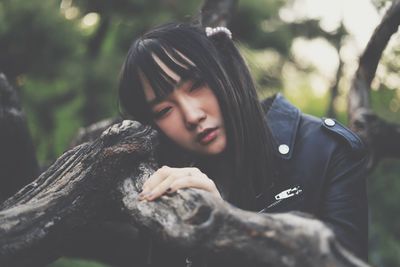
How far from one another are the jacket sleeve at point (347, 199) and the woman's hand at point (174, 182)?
0.43 metres

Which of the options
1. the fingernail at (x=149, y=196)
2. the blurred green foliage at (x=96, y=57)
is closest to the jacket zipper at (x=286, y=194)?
the fingernail at (x=149, y=196)

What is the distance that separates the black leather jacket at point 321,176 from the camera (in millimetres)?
1336

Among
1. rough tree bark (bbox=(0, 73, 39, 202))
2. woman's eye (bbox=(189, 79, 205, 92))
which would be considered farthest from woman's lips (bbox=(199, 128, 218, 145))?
rough tree bark (bbox=(0, 73, 39, 202))

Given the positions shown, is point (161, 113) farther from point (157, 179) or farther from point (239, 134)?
point (157, 179)

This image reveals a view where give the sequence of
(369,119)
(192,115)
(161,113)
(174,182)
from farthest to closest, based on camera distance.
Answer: (369,119) < (161,113) < (192,115) < (174,182)

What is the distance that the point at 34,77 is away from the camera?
163 inches

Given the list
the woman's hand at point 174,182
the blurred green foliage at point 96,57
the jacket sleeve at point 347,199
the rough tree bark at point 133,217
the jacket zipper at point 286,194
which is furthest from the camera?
the blurred green foliage at point 96,57

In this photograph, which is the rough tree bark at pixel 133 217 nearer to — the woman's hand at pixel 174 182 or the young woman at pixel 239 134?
the woman's hand at pixel 174 182

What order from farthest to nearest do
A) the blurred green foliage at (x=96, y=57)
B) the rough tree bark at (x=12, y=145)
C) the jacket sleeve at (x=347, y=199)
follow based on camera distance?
the blurred green foliage at (x=96, y=57) → the rough tree bark at (x=12, y=145) → the jacket sleeve at (x=347, y=199)

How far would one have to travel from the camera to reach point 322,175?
1402mm

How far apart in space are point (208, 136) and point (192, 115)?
0.08 m

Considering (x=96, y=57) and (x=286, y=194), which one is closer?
(x=286, y=194)

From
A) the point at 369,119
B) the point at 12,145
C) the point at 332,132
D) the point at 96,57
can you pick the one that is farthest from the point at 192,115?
the point at 96,57

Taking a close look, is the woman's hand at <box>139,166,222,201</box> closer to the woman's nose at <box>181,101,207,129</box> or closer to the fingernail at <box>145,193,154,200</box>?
the fingernail at <box>145,193,154,200</box>
